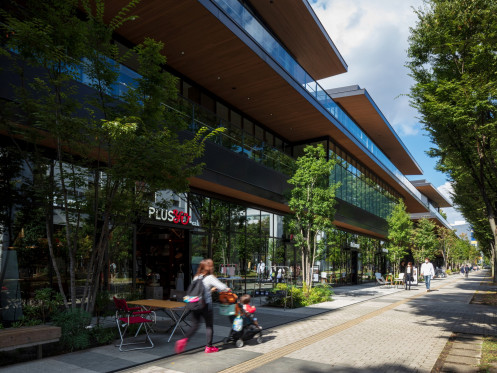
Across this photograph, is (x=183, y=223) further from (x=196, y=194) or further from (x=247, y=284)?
(x=247, y=284)

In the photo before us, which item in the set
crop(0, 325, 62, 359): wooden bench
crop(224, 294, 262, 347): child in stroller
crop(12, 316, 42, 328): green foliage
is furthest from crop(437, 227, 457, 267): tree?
crop(0, 325, 62, 359): wooden bench

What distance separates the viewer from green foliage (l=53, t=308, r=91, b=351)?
309 inches

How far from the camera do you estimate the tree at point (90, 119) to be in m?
7.68

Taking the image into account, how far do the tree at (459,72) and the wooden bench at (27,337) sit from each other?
12171mm

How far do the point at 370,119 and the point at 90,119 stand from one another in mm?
26506

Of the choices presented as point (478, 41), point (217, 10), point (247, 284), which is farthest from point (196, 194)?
point (478, 41)

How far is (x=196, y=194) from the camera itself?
16.5 meters

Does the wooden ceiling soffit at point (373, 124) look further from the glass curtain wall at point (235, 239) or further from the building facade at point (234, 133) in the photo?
the glass curtain wall at point (235, 239)

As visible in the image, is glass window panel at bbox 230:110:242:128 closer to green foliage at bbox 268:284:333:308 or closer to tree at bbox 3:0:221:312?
green foliage at bbox 268:284:333:308

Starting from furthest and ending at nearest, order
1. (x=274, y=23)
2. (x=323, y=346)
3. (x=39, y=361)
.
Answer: (x=274, y=23) < (x=323, y=346) < (x=39, y=361)

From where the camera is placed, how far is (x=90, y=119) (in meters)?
8.22

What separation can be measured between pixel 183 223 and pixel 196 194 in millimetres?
1494

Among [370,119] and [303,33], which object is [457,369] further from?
[370,119]

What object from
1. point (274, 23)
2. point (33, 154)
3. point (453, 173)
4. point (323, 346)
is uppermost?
point (274, 23)
